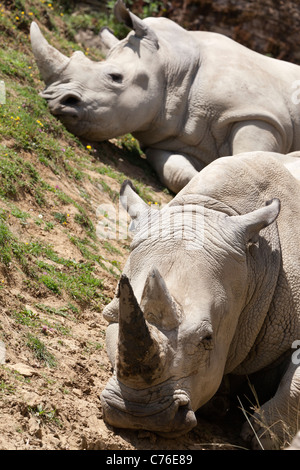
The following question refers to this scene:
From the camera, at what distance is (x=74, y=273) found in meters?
7.84

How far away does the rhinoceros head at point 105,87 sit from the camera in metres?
11.1

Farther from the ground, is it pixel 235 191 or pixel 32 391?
pixel 235 191

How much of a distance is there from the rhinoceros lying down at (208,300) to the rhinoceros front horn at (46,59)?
197 inches

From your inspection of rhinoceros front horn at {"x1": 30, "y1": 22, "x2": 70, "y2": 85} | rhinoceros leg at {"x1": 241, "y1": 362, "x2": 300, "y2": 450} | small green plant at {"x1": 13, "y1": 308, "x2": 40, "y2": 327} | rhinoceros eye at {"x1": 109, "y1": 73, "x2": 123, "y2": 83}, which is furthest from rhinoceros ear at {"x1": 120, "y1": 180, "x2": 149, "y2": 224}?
rhinoceros front horn at {"x1": 30, "y1": 22, "x2": 70, "y2": 85}

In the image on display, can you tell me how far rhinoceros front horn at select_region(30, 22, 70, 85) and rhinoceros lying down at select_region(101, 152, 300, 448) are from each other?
5.01 metres

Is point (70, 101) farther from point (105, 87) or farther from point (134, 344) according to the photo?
point (134, 344)

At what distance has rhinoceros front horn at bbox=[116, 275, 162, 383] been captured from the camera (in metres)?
4.88

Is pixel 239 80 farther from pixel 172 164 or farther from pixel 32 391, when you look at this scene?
pixel 32 391

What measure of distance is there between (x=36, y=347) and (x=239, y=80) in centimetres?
630

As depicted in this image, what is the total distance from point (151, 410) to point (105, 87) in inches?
266

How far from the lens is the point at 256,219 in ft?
19.3

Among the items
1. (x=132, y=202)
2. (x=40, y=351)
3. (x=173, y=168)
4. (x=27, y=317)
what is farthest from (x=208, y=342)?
(x=173, y=168)

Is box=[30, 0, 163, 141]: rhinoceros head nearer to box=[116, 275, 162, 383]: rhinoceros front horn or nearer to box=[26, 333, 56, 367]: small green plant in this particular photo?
box=[26, 333, 56, 367]: small green plant

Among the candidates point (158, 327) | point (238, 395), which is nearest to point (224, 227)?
point (158, 327)
